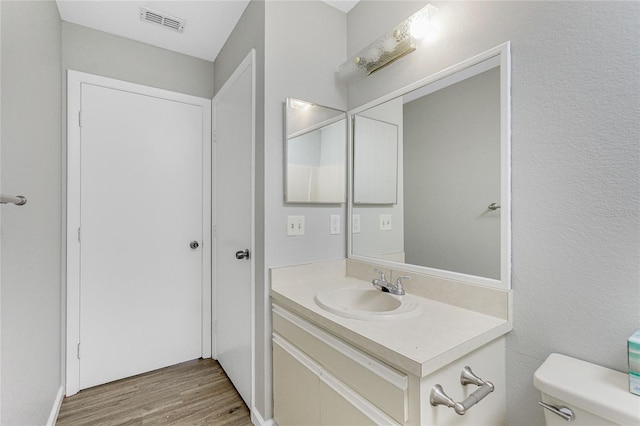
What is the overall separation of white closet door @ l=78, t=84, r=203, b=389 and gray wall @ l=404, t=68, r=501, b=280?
5.60 feet

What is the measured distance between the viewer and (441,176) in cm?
137

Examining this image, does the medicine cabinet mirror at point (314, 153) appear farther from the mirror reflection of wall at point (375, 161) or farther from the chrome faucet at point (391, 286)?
the chrome faucet at point (391, 286)

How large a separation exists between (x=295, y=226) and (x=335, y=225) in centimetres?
29

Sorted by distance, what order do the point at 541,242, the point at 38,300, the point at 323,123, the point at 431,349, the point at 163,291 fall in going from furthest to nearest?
the point at 163,291 → the point at 323,123 → the point at 38,300 → the point at 541,242 → the point at 431,349

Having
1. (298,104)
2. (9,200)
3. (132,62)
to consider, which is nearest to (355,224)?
(298,104)

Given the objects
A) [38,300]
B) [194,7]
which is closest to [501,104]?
[194,7]

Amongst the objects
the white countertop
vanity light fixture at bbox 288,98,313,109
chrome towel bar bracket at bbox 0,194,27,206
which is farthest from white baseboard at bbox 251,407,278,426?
vanity light fixture at bbox 288,98,313,109

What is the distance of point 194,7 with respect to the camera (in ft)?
5.89

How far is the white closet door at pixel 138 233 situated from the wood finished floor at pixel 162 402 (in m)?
0.13

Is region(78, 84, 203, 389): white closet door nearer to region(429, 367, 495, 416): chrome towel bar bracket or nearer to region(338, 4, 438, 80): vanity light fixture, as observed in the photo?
region(338, 4, 438, 80): vanity light fixture

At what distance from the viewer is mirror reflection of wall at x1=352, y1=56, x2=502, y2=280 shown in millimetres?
1164

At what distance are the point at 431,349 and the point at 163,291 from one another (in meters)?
2.07

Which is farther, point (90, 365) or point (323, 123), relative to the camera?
point (90, 365)

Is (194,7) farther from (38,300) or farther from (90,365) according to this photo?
(90,365)
